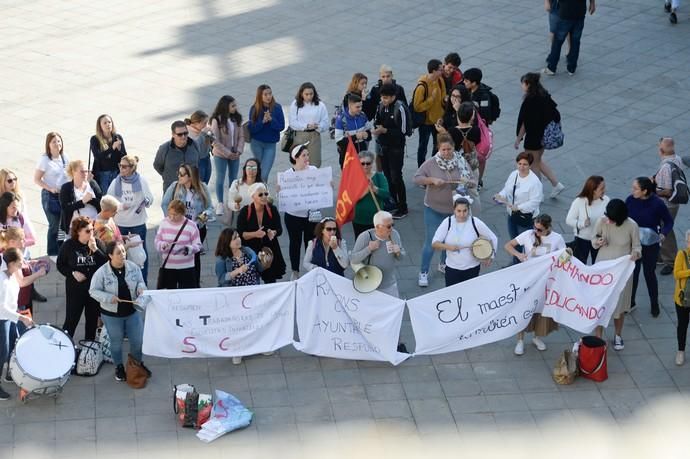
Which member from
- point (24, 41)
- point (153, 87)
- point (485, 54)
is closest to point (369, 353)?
point (153, 87)

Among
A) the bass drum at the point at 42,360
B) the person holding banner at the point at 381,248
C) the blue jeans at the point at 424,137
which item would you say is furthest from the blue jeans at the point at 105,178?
the blue jeans at the point at 424,137

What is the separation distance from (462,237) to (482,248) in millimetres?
239

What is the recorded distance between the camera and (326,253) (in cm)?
1273

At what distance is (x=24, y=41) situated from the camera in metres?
22.4

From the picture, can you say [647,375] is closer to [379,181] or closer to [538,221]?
[538,221]

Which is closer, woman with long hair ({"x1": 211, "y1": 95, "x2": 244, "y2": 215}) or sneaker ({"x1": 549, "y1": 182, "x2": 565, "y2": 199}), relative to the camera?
woman with long hair ({"x1": 211, "y1": 95, "x2": 244, "y2": 215})

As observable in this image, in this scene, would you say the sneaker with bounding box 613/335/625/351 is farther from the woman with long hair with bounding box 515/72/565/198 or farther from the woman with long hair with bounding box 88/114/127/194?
the woman with long hair with bounding box 88/114/127/194

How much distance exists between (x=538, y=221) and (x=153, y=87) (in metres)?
9.32

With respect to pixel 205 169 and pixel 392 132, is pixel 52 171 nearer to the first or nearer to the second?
pixel 205 169

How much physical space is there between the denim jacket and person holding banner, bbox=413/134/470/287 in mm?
3710

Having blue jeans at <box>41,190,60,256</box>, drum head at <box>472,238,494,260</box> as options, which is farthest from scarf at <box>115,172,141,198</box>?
drum head at <box>472,238,494,260</box>

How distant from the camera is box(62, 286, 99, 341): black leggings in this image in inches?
491

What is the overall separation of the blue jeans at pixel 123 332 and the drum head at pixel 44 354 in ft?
1.83

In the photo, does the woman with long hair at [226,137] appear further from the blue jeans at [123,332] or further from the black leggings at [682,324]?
the black leggings at [682,324]
